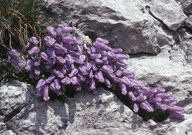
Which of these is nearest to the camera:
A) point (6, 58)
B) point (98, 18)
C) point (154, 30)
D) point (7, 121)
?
point (7, 121)

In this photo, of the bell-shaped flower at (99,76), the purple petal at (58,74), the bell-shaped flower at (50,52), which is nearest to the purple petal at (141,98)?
the bell-shaped flower at (99,76)

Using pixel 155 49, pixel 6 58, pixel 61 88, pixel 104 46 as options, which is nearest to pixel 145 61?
pixel 155 49

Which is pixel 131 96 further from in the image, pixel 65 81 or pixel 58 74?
pixel 58 74

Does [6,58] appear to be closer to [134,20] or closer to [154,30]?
[134,20]

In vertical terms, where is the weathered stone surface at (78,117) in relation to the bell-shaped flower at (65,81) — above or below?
below

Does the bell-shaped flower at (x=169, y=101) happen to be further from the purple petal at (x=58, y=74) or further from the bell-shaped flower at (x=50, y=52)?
the bell-shaped flower at (x=50, y=52)

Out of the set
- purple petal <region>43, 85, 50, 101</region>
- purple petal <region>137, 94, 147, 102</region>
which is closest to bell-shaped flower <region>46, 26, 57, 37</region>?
purple petal <region>43, 85, 50, 101</region>
